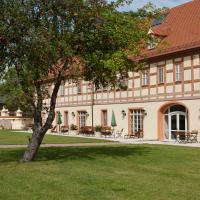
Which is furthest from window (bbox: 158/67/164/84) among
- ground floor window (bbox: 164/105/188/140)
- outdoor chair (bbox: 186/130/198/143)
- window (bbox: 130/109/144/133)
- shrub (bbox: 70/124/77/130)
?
shrub (bbox: 70/124/77/130)

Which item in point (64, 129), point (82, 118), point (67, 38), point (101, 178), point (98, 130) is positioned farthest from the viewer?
point (64, 129)

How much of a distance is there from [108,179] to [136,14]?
27.1ft

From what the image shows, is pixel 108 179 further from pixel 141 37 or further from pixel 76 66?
pixel 141 37

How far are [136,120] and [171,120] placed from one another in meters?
3.69

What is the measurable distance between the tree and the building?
9.95m

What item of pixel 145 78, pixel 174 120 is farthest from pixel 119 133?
pixel 174 120

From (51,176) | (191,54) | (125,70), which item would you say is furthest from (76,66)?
(191,54)

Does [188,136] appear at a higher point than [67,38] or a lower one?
lower

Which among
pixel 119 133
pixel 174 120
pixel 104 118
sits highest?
pixel 104 118

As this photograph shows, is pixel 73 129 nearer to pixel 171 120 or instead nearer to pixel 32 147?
pixel 171 120

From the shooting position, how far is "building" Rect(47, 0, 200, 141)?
30.0m

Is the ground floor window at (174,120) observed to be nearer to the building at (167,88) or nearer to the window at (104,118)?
the building at (167,88)

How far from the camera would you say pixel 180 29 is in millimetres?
33094

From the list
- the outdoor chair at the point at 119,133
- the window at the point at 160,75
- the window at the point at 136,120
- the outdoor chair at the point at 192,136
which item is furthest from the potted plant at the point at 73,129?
the outdoor chair at the point at 192,136
